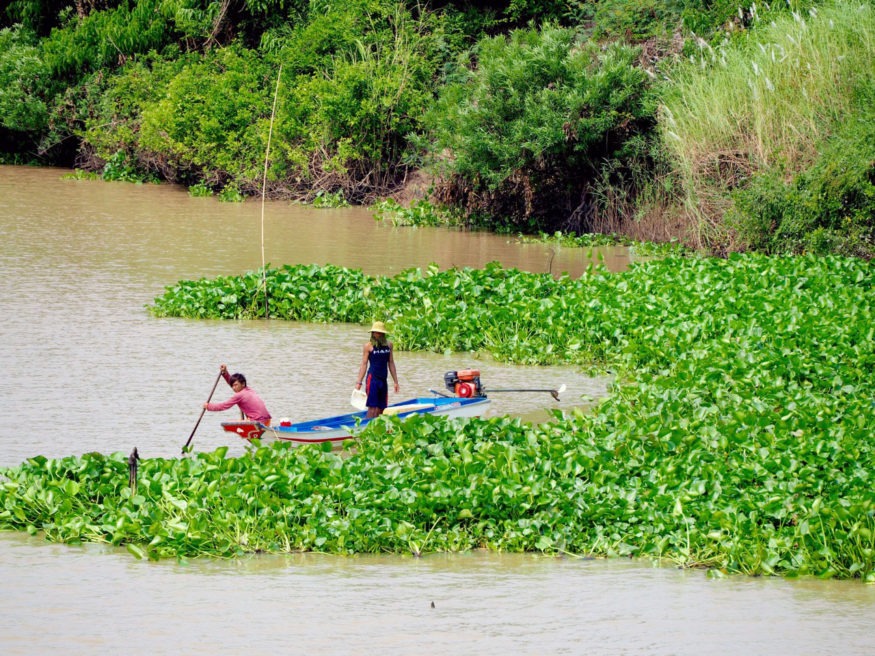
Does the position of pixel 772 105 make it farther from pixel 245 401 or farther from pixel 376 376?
pixel 245 401

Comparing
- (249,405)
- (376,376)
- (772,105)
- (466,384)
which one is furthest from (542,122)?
(249,405)

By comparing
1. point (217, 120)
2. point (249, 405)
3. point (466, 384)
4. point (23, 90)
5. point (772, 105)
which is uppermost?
point (23, 90)

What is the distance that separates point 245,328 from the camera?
15.0 m

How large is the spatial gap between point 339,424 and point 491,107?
1340 centimetres

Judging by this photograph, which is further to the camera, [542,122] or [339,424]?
[542,122]

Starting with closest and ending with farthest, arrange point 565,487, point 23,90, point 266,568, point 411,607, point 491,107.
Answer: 1. point 411,607
2. point 266,568
3. point 565,487
4. point 491,107
5. point 23,90

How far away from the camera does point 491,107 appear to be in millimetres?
22422

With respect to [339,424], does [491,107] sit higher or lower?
higher

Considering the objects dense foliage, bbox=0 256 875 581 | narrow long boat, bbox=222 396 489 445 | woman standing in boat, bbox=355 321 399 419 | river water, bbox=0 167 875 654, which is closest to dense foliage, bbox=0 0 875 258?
river water, bbox=0 167 875 654

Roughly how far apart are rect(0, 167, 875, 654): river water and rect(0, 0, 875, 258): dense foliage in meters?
2.65

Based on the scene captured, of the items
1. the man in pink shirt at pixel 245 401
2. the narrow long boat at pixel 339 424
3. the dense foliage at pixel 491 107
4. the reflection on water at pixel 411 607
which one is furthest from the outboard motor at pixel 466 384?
the dense foliage at pixel 491 107

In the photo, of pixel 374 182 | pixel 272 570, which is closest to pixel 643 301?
pixel 272 570

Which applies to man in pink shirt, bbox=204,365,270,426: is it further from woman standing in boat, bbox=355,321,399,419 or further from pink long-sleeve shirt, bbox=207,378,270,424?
woman standing in boat, bbox=355,321,399,419

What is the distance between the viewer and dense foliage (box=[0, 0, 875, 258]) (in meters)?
18.3
